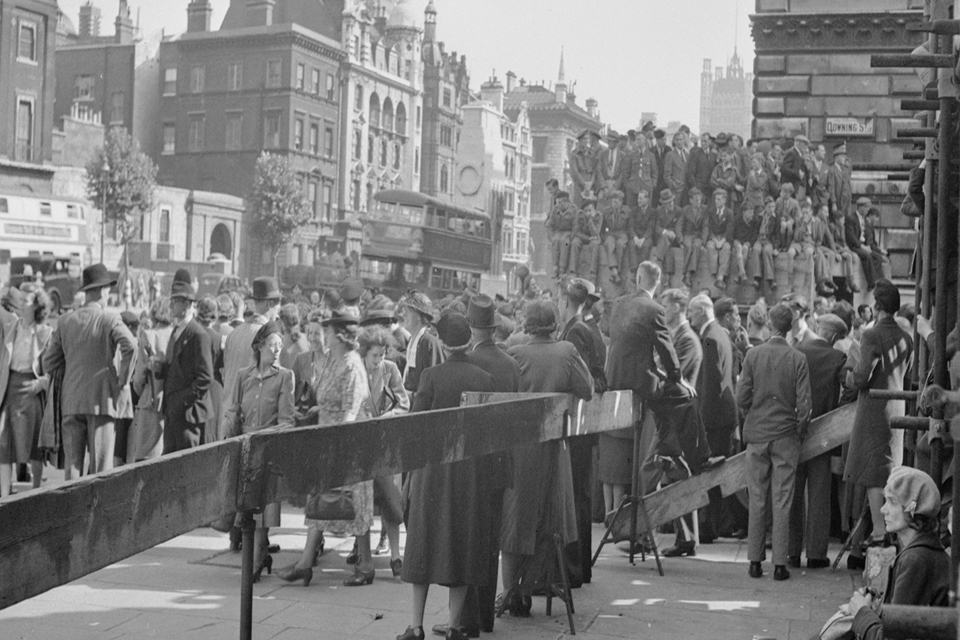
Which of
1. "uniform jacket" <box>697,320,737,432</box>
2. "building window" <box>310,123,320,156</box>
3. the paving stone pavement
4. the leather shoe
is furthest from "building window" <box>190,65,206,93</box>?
the leather shoe

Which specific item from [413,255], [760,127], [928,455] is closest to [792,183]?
[760,127]

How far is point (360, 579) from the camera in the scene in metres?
9.31

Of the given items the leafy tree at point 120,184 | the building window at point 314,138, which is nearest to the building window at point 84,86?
the building window at point 314,138

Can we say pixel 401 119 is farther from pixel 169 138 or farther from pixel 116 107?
pixel 116 107

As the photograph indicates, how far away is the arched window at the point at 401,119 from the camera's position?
87062 mm

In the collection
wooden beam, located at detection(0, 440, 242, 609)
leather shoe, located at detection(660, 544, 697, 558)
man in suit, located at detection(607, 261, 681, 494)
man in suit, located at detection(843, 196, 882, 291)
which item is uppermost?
man in suit, located at detection(843, 196, 882, 291)

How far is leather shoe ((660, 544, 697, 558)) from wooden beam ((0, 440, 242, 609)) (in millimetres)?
6721

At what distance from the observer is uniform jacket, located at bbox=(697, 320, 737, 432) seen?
11.5m

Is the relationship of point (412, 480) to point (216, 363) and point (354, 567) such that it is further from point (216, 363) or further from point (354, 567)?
point (216, 363)

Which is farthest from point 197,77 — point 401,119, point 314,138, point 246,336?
point 246,336

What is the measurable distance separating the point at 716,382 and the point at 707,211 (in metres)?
11.8

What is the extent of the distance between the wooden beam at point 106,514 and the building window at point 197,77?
243 ft

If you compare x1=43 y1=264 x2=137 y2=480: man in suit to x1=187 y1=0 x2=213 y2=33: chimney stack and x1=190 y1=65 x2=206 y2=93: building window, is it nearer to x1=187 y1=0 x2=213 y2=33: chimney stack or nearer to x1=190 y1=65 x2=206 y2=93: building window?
x1=190 y1=65 x2=206 y2=93: building window

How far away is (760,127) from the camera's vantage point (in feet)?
87.7
